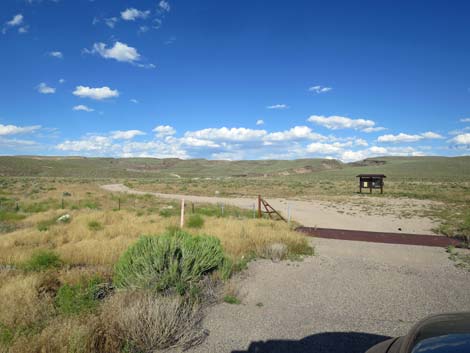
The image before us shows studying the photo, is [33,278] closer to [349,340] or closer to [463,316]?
[349,340]

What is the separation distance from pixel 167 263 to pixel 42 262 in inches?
117

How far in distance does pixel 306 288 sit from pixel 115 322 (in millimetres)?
3777

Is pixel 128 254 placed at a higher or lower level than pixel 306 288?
higher

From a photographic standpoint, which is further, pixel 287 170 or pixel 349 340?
pixel 287 170

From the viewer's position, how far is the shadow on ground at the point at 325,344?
4.00 meters

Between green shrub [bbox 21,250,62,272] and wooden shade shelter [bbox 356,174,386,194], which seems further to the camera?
wooden shade shelter [bbox 356,174,386,194]

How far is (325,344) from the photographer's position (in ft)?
13.6

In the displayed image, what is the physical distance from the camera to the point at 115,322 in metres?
4.07

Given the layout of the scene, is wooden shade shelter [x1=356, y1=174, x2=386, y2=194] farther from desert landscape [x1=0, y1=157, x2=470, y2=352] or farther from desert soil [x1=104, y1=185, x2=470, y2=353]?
desert soil [x1=104, y1=185, x2=470, y2=353]

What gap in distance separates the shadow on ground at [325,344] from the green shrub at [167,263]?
198cm

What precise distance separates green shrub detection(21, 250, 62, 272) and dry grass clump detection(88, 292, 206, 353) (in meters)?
3.27

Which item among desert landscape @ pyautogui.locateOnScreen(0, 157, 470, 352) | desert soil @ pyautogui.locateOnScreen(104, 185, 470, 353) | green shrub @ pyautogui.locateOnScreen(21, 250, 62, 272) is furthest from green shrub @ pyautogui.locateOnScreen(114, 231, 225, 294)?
green shrub @ pyautogui.locateOnScreen(21, 250, 62, 272)

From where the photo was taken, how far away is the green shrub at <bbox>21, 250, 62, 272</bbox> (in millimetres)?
6625

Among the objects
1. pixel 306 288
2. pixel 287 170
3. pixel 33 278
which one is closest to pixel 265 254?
pixel 306 288
